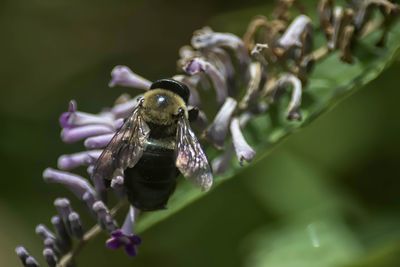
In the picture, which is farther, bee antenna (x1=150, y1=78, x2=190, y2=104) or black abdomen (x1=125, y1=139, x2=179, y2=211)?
bee antenna (x1=150, y1=78, x2=190, y2=104)

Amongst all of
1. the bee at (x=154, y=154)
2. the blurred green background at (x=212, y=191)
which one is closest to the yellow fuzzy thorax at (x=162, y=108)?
the bee at (x=154, y=154)

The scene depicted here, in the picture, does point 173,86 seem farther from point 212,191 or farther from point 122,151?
point 212,191

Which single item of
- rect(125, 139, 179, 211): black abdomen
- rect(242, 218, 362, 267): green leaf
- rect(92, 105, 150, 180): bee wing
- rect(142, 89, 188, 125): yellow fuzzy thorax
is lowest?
rect(242, 218, 362, 267): green leaf

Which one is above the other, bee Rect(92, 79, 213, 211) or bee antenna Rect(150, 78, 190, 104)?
bee antenna Rect(150, 78, 190, 104)

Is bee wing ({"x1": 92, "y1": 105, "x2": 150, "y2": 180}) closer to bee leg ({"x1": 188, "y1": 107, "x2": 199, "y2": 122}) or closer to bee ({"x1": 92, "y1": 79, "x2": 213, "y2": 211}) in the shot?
bee ({"x1": 92, "y1": 79, "x2": 213, "y2": 211})

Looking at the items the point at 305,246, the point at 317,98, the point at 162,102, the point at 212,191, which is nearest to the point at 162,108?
the point at 162,102

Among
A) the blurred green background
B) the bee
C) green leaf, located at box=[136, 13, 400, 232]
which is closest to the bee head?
the bee

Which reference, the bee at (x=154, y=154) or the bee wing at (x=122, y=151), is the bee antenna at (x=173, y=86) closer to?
the bee at (x=154, y=154)
